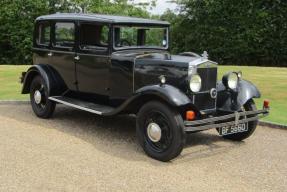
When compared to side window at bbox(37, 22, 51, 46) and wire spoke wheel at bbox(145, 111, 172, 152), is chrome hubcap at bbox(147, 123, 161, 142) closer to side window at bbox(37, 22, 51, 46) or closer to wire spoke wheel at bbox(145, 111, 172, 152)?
wire spoke wheel at bbox(145, 111, 172, 152)

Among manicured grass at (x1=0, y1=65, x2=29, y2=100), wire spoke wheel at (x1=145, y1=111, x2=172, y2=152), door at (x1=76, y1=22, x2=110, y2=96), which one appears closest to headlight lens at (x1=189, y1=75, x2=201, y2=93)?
wire spoke wheel at (x1=145, y1=111, x2=172, y2=152)

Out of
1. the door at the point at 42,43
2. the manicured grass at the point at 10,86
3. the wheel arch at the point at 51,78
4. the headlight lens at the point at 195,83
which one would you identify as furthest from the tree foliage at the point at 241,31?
the headlight lens at the point at 195,83

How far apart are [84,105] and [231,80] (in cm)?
249

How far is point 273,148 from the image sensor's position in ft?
22.6

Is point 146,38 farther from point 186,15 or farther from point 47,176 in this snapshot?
point 186,15

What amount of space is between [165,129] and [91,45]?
99.1 inches

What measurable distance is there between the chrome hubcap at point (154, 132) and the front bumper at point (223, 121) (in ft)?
1.44

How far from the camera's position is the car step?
288 inches

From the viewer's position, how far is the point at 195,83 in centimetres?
645

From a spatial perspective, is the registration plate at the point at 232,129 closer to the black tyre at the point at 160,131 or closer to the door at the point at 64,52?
the black tyre at the point at 160,131

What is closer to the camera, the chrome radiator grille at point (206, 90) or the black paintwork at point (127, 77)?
the black paintwork at point (127, 77)

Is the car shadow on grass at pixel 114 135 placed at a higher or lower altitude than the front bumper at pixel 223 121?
lower

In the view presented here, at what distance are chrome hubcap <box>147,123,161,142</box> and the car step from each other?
3.46ft

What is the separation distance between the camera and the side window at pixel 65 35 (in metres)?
8.20
